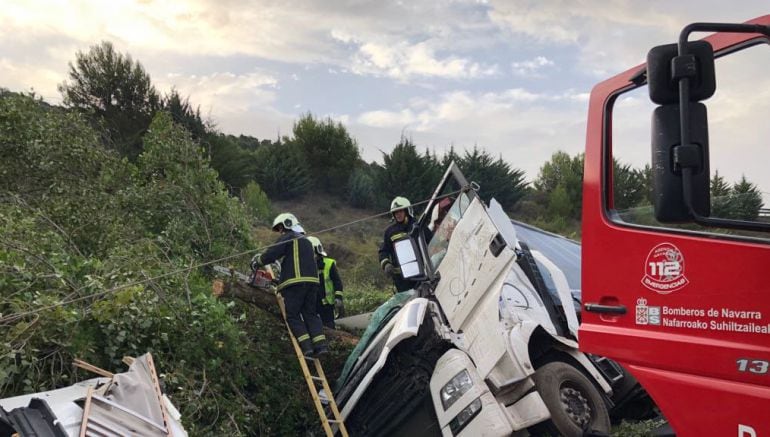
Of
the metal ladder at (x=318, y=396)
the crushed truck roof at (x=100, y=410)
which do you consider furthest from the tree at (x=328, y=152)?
the crushed truck roof at (x=100, y=410)

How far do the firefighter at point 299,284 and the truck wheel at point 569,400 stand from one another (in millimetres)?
2180

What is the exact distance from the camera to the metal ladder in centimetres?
476

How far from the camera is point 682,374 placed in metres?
2.27

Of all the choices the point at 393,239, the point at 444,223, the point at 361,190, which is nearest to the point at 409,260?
the point at 444,223

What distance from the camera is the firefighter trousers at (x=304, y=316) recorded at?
541 centimetres

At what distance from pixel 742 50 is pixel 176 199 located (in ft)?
19.1

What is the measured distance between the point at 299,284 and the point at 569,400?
260cm

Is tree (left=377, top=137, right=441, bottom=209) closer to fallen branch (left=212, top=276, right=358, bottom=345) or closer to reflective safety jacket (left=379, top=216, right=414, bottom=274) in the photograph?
reflective safety jacket (left=379, top=216, right=414, bottom=274)

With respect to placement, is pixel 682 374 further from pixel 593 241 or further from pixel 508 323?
pixel 508 323

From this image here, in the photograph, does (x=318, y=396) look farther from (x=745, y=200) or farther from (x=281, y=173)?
(x=281, y=173)

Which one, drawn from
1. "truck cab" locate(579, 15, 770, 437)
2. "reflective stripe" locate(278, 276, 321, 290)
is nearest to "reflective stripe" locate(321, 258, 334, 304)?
"reflective stripe" locate(278, 276, 321, 290)

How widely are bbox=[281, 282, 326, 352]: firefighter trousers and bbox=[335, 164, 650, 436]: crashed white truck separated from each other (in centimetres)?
57

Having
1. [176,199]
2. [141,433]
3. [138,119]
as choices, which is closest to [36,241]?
[176,199]

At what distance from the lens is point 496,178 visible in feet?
75.9
